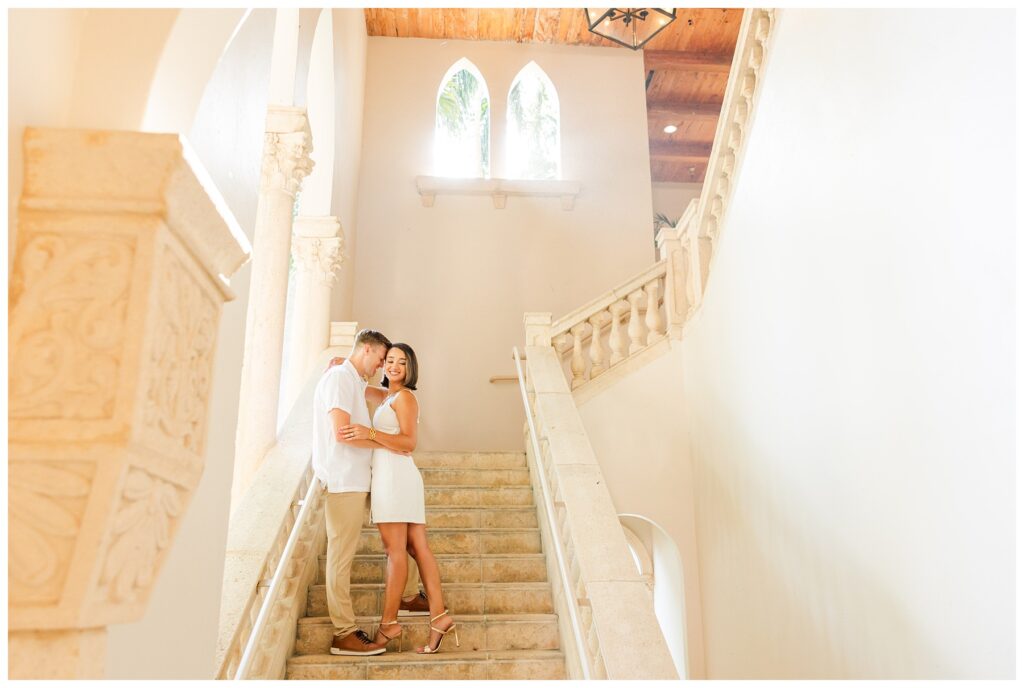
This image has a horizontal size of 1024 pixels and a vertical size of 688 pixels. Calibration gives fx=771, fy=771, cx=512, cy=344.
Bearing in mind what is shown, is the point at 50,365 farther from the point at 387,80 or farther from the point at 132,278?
the point at 387,80

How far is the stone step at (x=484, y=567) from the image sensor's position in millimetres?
→ 5316

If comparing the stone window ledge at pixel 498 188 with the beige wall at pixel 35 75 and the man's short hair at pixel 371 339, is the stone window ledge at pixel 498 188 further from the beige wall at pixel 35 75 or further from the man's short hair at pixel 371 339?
the beige wall at pixel 35 75

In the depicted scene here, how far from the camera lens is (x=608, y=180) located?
35.3 ft

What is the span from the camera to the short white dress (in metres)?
4.35

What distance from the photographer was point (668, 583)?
7562mm

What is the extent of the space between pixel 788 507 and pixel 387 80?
8.22 m

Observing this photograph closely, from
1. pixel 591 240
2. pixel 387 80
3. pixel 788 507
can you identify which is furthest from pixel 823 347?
pixel 387 80

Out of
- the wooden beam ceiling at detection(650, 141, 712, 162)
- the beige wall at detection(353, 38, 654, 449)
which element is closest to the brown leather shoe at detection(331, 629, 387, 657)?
the beige wall at detection(353, 38, 654, 449)

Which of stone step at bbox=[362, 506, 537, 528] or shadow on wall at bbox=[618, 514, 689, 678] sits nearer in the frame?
stone step at bbox=[362, 506, 537, 528]

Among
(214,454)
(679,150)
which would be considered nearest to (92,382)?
(214,454)

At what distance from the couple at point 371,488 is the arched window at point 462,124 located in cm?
667

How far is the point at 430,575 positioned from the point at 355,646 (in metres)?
0.54

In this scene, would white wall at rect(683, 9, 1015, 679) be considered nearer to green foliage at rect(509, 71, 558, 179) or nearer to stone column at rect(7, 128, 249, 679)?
stone column at rect(7, 128, 249, 679)

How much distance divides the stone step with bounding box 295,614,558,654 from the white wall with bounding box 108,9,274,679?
173 centimetres
